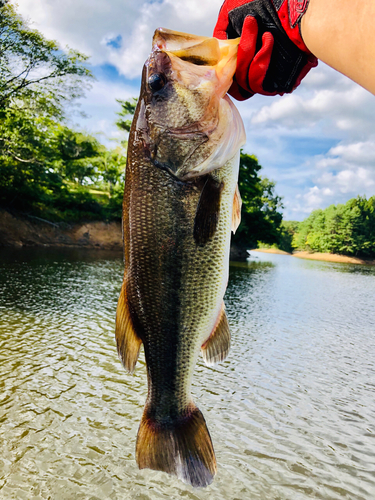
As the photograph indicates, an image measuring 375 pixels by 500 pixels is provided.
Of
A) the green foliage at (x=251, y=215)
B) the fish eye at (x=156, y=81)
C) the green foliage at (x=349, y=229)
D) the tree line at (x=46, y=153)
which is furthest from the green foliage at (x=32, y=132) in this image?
the green foliage at (x=349, y=229)

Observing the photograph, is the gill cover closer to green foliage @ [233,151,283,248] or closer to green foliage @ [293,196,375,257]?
green foliage @ [233,151,283,248]

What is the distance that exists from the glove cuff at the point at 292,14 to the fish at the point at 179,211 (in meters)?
0.34

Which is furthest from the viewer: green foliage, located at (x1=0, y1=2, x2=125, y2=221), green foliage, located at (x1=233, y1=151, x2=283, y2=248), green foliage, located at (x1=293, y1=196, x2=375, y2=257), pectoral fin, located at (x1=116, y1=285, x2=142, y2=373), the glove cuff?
green foliage, located at (x1=293, y1=196, x2=375, y2=257)

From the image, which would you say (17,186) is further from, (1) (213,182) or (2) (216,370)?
(1) (213,182)

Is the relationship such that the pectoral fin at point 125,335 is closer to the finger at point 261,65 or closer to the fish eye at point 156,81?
the fish eye at point 156,81

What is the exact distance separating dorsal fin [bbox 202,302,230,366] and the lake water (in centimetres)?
304

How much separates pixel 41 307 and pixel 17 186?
18944 mm

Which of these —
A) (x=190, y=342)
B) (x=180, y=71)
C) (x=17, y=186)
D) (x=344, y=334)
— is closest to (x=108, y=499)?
(x=190, y=342)

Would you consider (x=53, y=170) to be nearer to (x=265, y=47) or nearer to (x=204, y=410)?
(x=204, y=410)

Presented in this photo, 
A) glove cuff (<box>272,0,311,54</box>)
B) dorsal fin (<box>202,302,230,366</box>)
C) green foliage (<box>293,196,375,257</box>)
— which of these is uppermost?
green foliage (<box>293,196,375,257</box>)

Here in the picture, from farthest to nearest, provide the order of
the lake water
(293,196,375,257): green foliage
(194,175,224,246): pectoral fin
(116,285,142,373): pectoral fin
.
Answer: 1. (293,196,375,257): green foliage
2. the lake water
3. (116,285,142,373): pectoral fin
4. (194,175,224,246): pectoral fin

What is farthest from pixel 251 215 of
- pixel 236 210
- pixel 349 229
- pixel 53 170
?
pixel 236 210

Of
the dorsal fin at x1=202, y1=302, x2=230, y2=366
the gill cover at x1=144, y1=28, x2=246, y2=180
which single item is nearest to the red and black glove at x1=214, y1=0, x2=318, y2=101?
the gill cover at x1=144, y1=28, x2=246, y2=180

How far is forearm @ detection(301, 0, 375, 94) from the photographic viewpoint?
2.80ft
